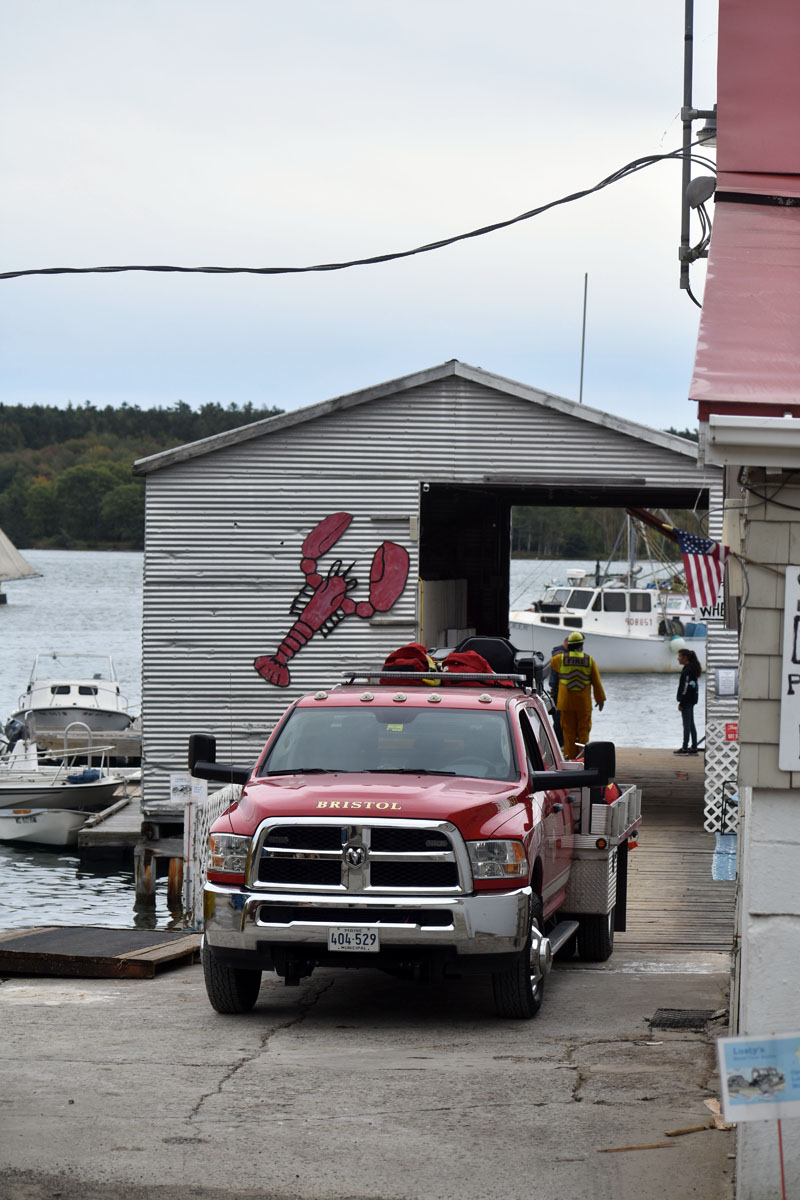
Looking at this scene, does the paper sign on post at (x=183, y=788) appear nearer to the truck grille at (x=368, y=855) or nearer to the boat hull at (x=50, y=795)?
the boat hull at (x=50, y=795)

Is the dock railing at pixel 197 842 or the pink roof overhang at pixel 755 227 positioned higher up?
the pink roof overhang at pixel 755 227

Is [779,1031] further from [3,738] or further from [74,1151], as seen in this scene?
[3,738]

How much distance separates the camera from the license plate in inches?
359

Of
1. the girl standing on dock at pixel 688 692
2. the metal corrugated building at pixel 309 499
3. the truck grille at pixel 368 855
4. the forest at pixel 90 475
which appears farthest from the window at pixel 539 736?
the forest at pixel 90 475

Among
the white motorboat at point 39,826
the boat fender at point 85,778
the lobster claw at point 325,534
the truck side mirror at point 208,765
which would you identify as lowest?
the white motorboat at point 39,826


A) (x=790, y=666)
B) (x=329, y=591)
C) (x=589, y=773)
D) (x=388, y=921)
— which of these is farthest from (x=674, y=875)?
(x=790, y=666)

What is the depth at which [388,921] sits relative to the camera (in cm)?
919

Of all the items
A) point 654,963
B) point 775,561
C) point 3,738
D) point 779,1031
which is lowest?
point 3,738

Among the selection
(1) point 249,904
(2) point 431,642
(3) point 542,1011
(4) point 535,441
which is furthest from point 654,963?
(2) point 431,642

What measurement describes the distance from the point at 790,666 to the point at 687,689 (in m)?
23.8

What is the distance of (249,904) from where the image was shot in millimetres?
9328

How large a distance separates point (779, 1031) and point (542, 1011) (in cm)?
412

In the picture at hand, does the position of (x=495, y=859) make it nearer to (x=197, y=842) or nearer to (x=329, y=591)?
(x=197, y=842)

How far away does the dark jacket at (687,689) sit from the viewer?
29.6 m
